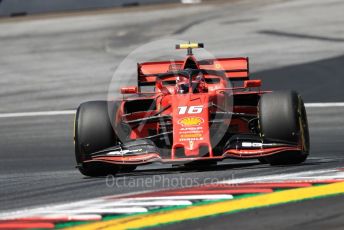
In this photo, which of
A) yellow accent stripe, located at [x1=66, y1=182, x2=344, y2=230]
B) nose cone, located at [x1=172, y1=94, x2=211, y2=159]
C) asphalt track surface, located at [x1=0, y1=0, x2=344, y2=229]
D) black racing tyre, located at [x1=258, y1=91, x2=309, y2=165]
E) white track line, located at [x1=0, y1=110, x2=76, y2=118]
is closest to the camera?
yellow accent stripe, located at [x1=66, y1=182, x2=344, y2=230]

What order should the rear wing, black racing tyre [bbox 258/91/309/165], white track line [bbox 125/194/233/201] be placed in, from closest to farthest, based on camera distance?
white track line [bbox 125/194/233/201]
black racing tyre [bbox 258/91/309/165]
the rear wing

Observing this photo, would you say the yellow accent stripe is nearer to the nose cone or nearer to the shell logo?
the nose cone

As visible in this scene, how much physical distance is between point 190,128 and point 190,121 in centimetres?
11

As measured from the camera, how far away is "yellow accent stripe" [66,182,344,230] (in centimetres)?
904

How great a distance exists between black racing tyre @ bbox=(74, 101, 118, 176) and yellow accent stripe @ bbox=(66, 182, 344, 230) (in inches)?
120

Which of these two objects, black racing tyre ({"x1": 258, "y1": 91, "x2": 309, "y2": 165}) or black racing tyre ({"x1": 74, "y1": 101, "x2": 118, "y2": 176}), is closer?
black racing tyre ({"x1": 258, "y1": 91, "x2": 309, "y2": 165})

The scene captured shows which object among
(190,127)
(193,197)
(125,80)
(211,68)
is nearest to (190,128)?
(190,127)

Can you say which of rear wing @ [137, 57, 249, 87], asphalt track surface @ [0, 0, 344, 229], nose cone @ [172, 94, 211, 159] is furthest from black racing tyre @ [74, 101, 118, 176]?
rear wing @ [137, 57, 249, 87]

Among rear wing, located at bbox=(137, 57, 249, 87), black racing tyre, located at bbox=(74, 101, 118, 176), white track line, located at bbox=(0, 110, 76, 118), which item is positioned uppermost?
rear wing, located at bbox=(137, 57, 249, 87)

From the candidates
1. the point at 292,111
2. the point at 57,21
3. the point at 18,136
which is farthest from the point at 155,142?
the point at 57,21

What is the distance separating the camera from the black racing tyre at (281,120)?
1233 centimetres

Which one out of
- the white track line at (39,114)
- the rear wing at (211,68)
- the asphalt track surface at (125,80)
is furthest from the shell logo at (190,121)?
the white track line at (39,114)

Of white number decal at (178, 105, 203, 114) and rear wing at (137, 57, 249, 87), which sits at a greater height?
rear wing at (137, 57, 249, 87)

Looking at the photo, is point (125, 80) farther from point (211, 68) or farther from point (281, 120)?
point (281, 120)
